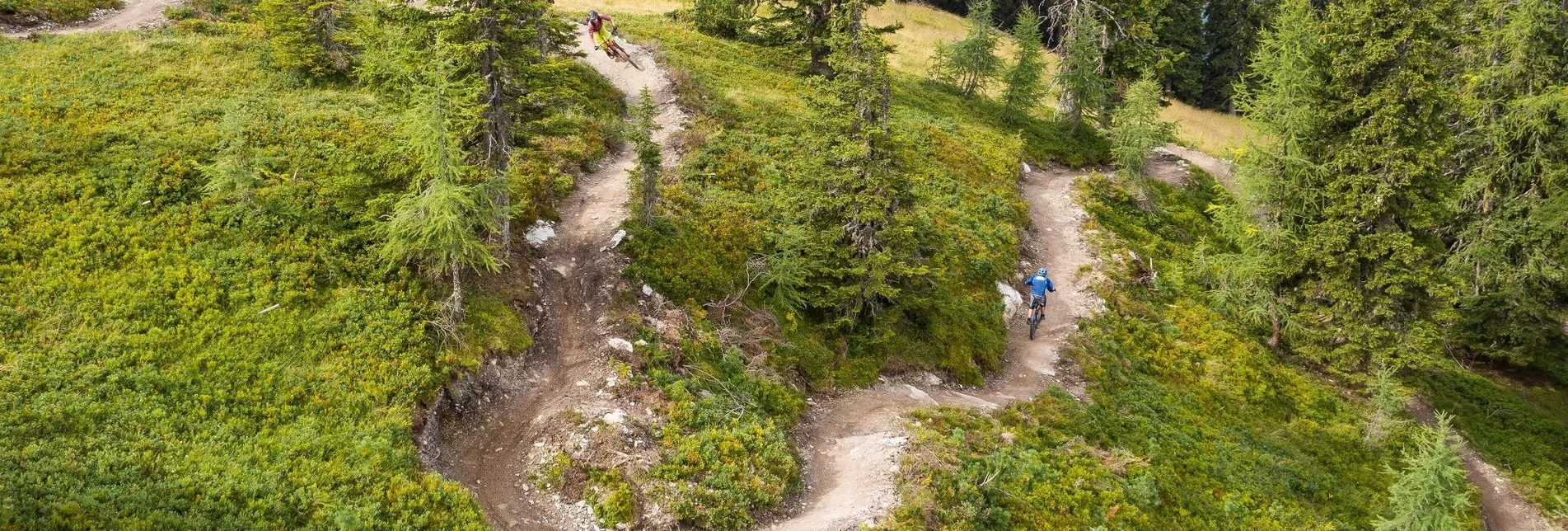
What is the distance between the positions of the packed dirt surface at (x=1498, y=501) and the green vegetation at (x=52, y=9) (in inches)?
1750

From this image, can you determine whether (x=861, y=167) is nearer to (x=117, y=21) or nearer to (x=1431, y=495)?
(x=1431, y=495)

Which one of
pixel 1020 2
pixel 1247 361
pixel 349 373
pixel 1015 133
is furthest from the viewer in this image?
pixel 1020 2

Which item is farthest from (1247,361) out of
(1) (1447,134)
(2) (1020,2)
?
(2) (1020,2)

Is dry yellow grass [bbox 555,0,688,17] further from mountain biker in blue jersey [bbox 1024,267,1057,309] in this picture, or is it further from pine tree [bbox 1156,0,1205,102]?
pine tree [bbox 1156,0,1205,102]

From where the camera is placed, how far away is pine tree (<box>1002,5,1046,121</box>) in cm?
3697

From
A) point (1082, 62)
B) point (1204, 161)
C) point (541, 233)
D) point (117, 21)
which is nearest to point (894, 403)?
point (541, 233)

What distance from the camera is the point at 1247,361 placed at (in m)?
23.4

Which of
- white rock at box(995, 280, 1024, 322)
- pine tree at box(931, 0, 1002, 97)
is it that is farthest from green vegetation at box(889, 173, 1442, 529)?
pine tree at box(931, 0, 1002, 97)

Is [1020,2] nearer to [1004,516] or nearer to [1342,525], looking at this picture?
[1342,525]

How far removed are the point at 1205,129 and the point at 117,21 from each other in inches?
2345

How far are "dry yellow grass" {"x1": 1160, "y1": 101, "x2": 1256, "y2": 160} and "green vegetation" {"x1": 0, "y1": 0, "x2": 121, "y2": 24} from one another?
47957 mm

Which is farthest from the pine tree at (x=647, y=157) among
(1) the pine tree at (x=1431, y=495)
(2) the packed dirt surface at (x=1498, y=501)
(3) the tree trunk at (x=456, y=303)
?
(2) the packed dirt surface at (x=1498, y=501)

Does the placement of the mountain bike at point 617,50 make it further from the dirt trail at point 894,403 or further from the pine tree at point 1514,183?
the pine tree at point 1514,183

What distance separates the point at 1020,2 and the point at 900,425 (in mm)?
72678
